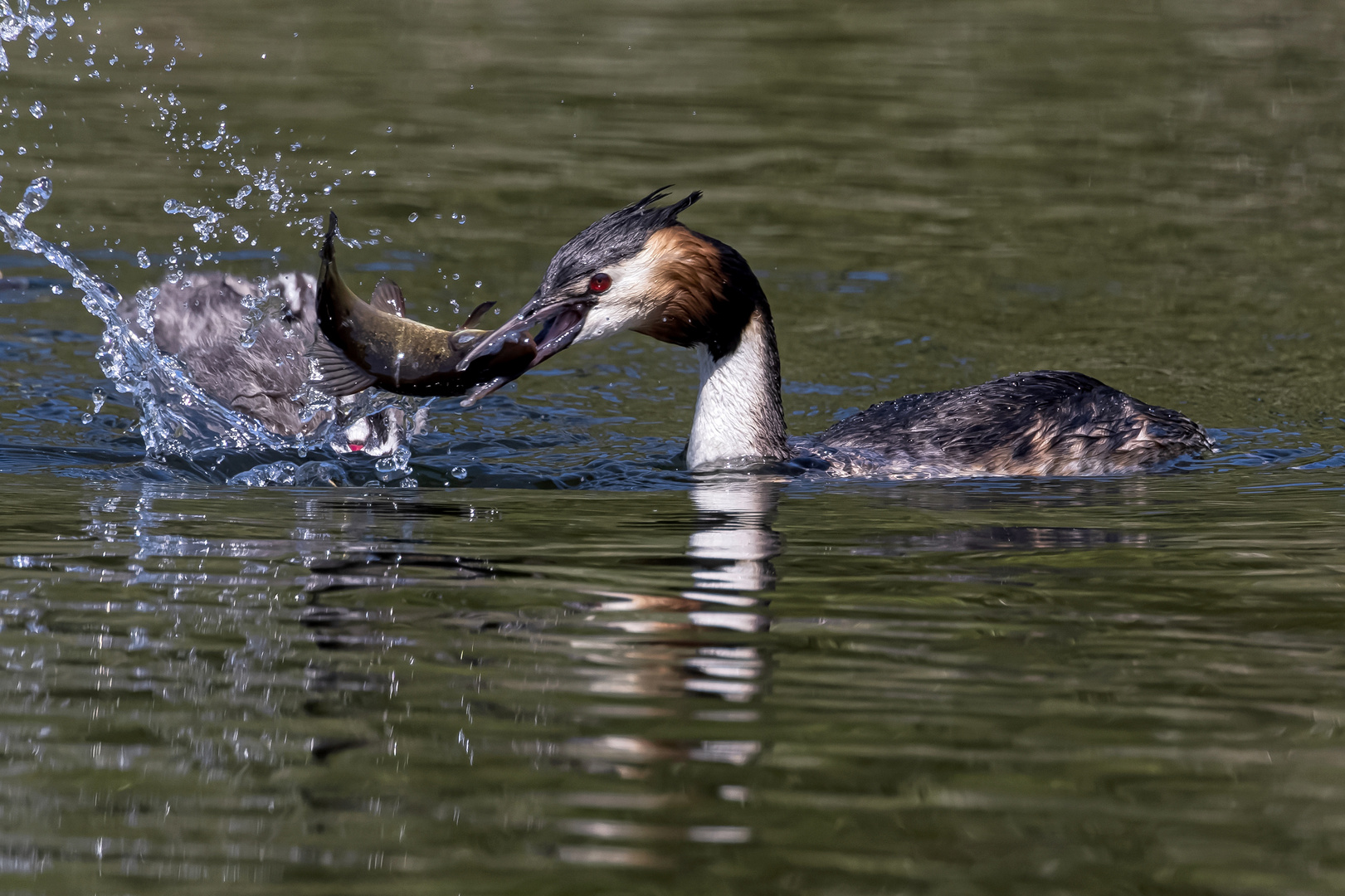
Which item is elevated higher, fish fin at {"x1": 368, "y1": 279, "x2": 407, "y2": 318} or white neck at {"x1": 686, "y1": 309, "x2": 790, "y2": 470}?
fish fin at {"x1": 368, "y1": 279, "x2": 407, "y2": 318}

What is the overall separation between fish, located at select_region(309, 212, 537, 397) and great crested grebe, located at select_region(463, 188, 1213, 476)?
0.25 metres

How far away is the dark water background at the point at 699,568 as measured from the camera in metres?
3.30

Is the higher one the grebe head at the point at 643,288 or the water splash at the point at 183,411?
the grebe head at the point at 643,288

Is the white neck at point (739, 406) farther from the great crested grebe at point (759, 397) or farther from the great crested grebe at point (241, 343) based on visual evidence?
the great crested grebe at point (241, 343)

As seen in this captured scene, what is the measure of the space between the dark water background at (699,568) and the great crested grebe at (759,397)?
1.08ft

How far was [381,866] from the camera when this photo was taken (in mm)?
3113

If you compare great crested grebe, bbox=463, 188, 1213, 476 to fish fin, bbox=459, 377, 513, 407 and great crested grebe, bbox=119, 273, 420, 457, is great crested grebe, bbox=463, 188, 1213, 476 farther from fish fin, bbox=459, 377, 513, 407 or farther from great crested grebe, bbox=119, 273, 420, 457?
great crested grebe, bbox=119, 273, 420, 457

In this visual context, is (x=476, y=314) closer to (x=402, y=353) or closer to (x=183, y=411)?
(x=402, y=353)

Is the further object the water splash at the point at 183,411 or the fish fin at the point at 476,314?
the water splash at the point at 183,411

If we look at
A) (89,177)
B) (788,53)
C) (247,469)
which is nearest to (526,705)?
(247,469)

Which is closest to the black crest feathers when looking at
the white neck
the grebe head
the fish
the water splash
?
the grebe head

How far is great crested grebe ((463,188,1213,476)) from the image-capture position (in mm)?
6812

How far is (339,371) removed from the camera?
6.40 meters

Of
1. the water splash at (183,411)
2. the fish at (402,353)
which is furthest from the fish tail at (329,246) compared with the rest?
the water splash at (183,411)
